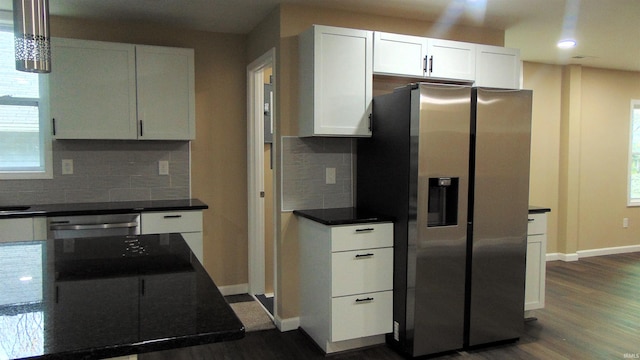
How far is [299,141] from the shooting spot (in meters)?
3.46

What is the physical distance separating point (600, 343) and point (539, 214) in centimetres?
97

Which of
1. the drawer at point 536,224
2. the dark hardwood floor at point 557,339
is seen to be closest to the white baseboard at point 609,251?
the dark hardwood floor at point 557,339

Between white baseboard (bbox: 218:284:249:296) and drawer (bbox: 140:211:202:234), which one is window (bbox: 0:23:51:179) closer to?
drawer (bbox: 140:211:202:234)

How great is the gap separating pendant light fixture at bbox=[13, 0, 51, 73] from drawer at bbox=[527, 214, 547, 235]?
3.28m

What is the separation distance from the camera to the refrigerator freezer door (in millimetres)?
3053

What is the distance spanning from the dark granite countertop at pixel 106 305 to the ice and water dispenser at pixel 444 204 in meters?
1.76

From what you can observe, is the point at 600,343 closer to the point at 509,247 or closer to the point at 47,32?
the point at 509,247

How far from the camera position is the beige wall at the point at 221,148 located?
407 cm

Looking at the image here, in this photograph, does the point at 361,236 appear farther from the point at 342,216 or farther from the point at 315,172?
the point at 315,172

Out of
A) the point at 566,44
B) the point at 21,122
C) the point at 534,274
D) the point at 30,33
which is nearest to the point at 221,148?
the point at 21,122

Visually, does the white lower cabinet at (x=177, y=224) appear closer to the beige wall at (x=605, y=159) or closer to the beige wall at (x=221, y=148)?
the beige wall at (x=221, y=148)

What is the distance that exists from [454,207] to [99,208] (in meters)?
2.52

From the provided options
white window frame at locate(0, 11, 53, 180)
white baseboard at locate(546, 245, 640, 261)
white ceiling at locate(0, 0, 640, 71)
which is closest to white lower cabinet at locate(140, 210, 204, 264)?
white window frame at locate(0, 11, 53, 180)

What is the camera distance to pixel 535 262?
140 inches
